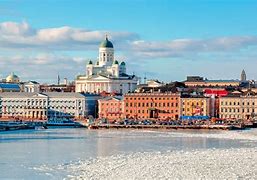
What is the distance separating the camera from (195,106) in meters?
59.1

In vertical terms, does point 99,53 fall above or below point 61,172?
above

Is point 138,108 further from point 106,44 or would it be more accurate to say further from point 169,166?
point 169,166

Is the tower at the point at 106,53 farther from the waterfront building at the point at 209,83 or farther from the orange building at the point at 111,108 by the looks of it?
the orange building at the point at 111,108

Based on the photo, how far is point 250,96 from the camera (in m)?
58.6

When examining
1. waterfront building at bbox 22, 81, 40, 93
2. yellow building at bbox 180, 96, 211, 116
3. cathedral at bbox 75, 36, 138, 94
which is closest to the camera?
yellow building at bbox 180, 96, 211, 116

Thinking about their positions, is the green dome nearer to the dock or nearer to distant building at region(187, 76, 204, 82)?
distant building at region(187, 76, 204, 82)

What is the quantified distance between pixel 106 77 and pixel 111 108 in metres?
15.1

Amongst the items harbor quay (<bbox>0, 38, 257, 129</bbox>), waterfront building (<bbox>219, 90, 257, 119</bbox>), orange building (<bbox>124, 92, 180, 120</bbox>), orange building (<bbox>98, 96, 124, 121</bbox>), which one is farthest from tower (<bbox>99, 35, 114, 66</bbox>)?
waterfront building (<bbox>219, 90, 257, 119</bbox>)

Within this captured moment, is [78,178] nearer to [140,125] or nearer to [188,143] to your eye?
[188,143]

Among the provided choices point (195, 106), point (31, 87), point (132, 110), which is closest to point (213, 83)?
point (31, 87)

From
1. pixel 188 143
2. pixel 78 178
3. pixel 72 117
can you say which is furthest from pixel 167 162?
pixel 72 117

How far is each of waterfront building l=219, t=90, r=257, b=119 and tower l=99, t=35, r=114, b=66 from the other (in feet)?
85.2

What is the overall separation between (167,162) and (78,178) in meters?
3.92

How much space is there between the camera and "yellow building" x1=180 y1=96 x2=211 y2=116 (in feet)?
194
